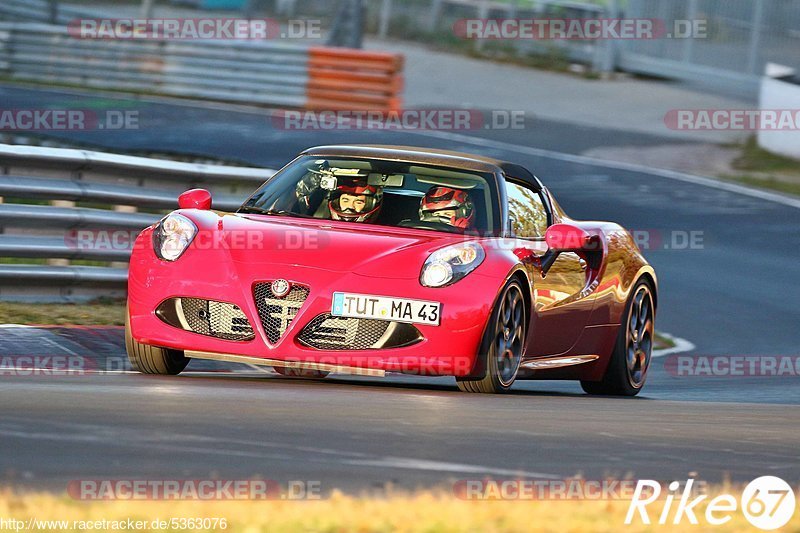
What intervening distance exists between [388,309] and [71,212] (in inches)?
147

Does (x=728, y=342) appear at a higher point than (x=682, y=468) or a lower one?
lower

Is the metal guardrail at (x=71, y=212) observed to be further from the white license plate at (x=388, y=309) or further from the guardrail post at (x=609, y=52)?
the guardrail post at (x=609, y=52)

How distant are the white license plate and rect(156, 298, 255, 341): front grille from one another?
0.46 m

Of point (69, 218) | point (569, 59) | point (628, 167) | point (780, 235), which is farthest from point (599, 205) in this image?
point (569, 59)

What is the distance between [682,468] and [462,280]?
2217 mm

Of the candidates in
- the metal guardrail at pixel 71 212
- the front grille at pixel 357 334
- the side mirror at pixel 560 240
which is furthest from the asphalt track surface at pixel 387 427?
the metal guardrail at pixel 71 212

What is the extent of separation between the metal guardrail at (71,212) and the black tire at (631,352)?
10.0ft

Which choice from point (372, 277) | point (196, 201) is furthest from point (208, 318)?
point (196, 201)

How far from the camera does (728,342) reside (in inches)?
498

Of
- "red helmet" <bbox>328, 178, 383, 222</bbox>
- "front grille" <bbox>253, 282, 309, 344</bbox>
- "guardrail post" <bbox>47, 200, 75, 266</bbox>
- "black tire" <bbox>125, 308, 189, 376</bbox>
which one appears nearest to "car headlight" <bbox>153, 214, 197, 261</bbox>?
"black tire" <bbox>125, 308, 189, 376</bbox>

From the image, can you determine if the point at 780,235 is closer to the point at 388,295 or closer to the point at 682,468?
the point at 388,295

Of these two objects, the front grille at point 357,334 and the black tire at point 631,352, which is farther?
the black tire at point 631,352

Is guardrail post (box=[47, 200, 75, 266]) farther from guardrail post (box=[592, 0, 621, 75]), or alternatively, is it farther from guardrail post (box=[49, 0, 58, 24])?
guardrail post (box=[49, 0, 58, 24])

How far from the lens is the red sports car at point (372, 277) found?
26.0ft
